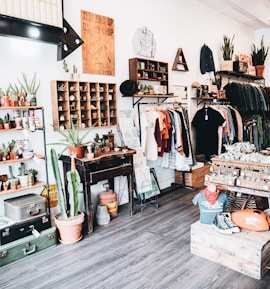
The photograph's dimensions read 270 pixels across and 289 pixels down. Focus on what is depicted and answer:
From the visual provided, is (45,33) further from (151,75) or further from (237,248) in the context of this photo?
(237,248)

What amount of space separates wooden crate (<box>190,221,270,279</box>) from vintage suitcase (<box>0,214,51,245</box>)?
160cm

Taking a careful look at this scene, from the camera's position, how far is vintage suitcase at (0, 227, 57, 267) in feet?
9.31

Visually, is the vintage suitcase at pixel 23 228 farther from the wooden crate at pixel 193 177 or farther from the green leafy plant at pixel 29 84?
the wooden crate at pixel 193 177

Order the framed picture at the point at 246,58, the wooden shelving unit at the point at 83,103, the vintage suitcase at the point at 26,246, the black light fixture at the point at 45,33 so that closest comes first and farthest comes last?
the vintage suitcase at the point at 26,246 → the black light fixture at the point at 45,33 → the wooden shelving unit at the point at 83,103 → the framed picture at the point at 246,58

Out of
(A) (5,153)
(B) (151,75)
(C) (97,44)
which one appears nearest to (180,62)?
(B) (151,75)

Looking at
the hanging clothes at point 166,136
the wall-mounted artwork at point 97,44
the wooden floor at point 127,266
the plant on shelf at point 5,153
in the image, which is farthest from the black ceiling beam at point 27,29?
the wooden floor at point 127,266

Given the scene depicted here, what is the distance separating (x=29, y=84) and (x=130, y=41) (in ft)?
6.08

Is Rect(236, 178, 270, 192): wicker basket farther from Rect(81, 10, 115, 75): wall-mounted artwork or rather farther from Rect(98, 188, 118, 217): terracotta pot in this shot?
Rect(81, 10, 115, 75): wall-mounted artwork

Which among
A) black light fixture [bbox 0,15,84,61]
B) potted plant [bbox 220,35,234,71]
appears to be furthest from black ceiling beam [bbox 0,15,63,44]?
potted plant [bbox 220,35,234,71]

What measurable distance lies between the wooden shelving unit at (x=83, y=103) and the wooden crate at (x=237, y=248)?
1960mm

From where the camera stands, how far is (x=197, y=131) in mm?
5809

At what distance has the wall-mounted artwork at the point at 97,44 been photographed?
391cm

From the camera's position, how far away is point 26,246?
298cm

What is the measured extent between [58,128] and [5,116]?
68 cm
